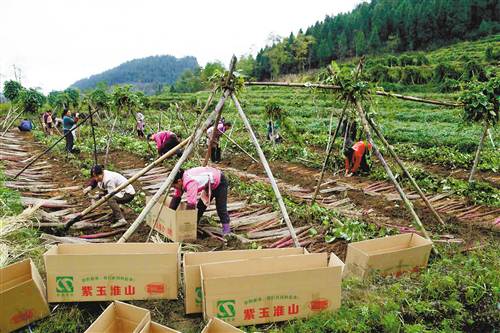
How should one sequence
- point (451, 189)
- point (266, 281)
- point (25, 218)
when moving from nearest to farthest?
point (266, 281) < point (25, 218) < point (451, 189)

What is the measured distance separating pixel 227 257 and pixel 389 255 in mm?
1934

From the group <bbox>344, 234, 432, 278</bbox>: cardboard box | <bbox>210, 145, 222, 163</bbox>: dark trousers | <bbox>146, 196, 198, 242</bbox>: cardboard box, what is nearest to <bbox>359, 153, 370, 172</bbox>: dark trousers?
<bbox>210, 145, 222, 163</bbox>: dark trousers

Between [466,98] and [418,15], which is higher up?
[418,15]

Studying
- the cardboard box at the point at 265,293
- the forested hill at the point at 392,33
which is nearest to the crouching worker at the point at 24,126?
the cardboard box at the point at 265,293

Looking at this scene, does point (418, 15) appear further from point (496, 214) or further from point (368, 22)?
point (496, 214)

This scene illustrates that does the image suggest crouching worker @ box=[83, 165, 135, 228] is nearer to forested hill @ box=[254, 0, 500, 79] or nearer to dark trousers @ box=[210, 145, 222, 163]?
dark trousers @ box=[210, 145, 222, 163]

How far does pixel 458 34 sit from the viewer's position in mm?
56844

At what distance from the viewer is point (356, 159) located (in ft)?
33.2

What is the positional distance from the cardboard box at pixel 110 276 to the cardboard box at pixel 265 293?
429 mm

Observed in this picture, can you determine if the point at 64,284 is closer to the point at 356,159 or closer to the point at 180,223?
the point at 180,223

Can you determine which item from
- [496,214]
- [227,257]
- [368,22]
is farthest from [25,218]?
[368,22]

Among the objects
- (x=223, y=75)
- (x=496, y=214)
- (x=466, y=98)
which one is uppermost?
(x=223, y=75)

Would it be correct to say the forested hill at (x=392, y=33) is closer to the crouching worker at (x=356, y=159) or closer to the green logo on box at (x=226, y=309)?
the crouching worker at (x=356, y=159)

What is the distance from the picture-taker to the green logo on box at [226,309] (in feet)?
10.5
